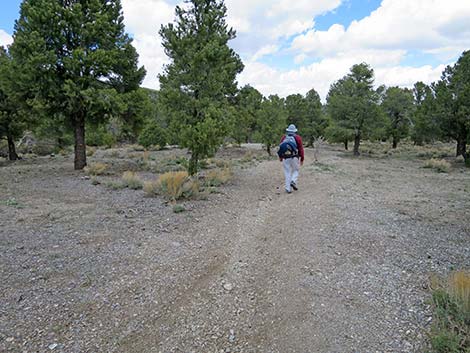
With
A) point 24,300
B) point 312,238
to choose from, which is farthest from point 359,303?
point 24,300

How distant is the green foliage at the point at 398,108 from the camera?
30.3m

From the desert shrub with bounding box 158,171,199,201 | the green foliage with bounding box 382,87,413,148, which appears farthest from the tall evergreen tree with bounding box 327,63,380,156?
the desert shrub with bounding box 158,171,199,201

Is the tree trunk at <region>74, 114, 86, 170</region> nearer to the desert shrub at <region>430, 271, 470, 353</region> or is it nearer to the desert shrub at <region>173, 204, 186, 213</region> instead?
the desert shrub at <region>173, 204, 186, 213</region>

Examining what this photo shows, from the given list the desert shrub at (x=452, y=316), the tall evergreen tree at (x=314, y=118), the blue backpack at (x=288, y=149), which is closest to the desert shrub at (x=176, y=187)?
the blue backpack at (x=288, y=149)

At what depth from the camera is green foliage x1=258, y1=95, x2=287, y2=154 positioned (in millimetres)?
24141

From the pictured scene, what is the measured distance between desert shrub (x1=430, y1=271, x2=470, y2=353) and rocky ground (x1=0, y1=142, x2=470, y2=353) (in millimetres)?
164

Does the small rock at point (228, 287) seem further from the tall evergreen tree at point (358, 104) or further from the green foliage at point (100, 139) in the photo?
the green foliage at point (100, 139)

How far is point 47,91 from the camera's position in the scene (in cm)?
1198

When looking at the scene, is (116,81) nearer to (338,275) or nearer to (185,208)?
(185,208)

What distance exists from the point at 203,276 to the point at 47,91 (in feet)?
38.3

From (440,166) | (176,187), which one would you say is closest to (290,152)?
(176,187)

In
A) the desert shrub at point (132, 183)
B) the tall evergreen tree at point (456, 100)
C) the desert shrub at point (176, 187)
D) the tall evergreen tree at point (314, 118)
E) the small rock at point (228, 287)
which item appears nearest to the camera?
the small rock at point (228, 287)

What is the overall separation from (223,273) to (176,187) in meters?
4.54

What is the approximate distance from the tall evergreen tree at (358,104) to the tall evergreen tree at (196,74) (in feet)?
55.8
